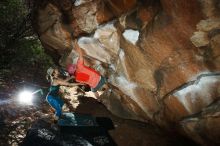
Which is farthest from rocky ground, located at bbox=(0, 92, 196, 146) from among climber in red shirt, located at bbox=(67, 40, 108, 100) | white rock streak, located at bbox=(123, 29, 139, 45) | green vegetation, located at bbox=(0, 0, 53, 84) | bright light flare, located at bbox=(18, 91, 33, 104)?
green vegetation, located at bbox=(0, 0, 53, 84)

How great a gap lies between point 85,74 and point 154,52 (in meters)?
2.36

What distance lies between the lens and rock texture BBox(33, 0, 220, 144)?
586 centimetres

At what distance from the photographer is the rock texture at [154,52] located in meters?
5.86

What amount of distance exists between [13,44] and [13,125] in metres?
5.53

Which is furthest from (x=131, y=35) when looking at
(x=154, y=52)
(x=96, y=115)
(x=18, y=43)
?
(x=18, y=43)

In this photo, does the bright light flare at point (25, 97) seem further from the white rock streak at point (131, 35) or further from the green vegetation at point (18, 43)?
the white rock streak at point (131, 35)

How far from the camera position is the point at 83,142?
7352 mm

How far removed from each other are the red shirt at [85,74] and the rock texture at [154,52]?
20.0 inches

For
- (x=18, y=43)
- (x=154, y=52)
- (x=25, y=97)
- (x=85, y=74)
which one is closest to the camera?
(x=154, y=52)

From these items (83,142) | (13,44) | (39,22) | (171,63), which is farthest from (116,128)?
(13,44)

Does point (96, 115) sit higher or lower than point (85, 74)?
lower

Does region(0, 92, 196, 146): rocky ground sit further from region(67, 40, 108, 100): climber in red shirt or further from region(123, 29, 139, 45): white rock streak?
region(123, 29, 139, 45): white rock streak

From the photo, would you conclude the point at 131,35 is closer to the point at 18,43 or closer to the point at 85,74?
the point at 85,74

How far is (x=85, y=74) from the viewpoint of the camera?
8031mm
